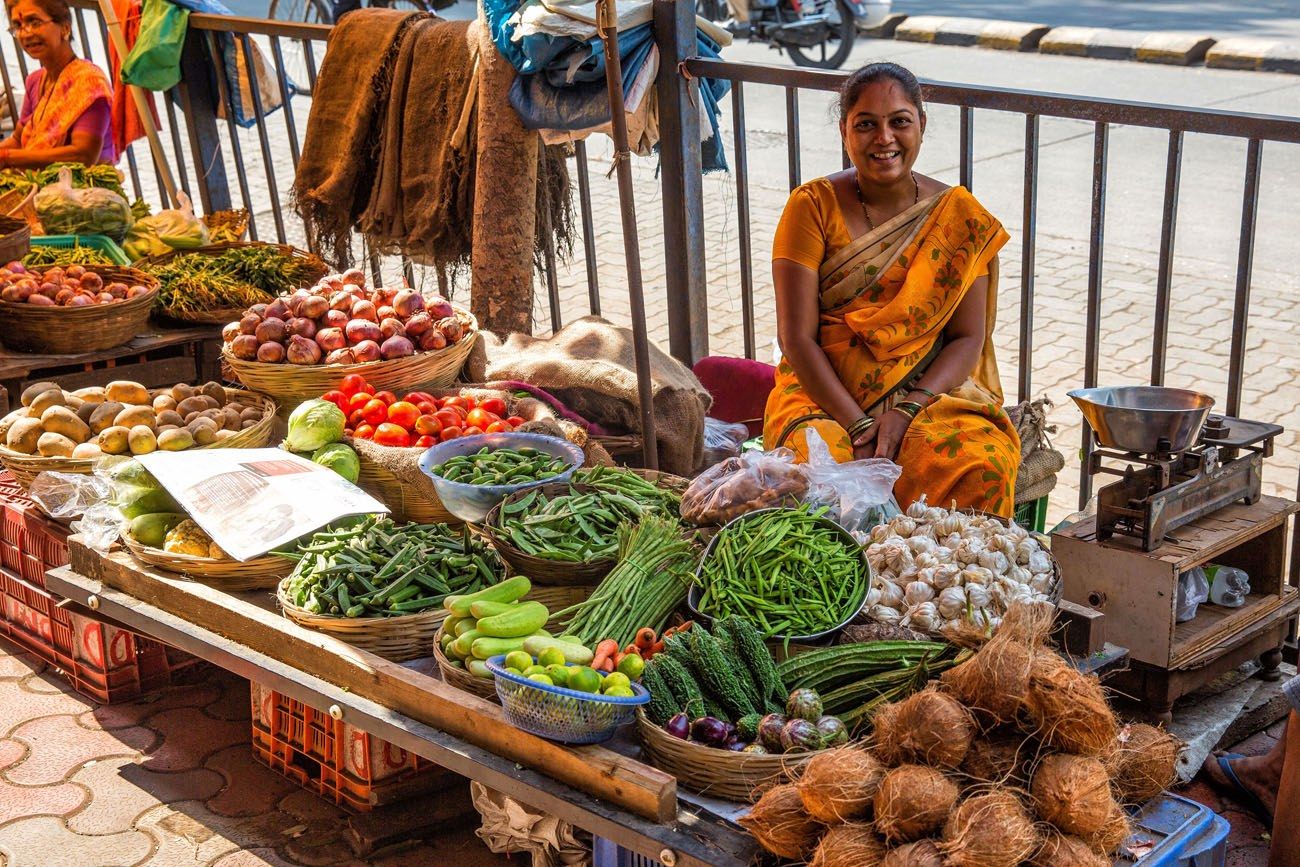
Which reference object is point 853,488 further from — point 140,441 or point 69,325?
point 69,325

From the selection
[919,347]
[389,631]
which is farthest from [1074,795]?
[919,347]

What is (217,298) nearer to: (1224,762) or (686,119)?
(686,119)

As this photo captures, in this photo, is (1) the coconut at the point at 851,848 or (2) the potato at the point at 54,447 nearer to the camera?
(1) the coconut at the point at 851,848

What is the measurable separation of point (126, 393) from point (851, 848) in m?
3.10

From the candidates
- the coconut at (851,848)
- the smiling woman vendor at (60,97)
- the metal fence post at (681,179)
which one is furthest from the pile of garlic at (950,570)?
the smiling woman vendor at (60,97)

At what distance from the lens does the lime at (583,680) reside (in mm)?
2578

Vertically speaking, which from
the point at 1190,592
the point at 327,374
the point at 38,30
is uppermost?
the point at 38,30

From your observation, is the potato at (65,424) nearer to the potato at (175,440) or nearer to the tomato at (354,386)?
the potato at (175,440)

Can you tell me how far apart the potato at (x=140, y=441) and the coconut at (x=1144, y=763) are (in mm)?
2920

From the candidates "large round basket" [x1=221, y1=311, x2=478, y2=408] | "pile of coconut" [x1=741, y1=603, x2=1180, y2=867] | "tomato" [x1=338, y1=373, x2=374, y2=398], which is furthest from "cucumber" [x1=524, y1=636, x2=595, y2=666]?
"large round basket" [x1=221, y1=311, x2=478, y2=408]

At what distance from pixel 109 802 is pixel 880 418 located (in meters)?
2.32

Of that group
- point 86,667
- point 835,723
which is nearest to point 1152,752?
point 835,723

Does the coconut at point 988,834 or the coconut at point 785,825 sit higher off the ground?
the coconut at point 988,834

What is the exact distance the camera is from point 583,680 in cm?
258
